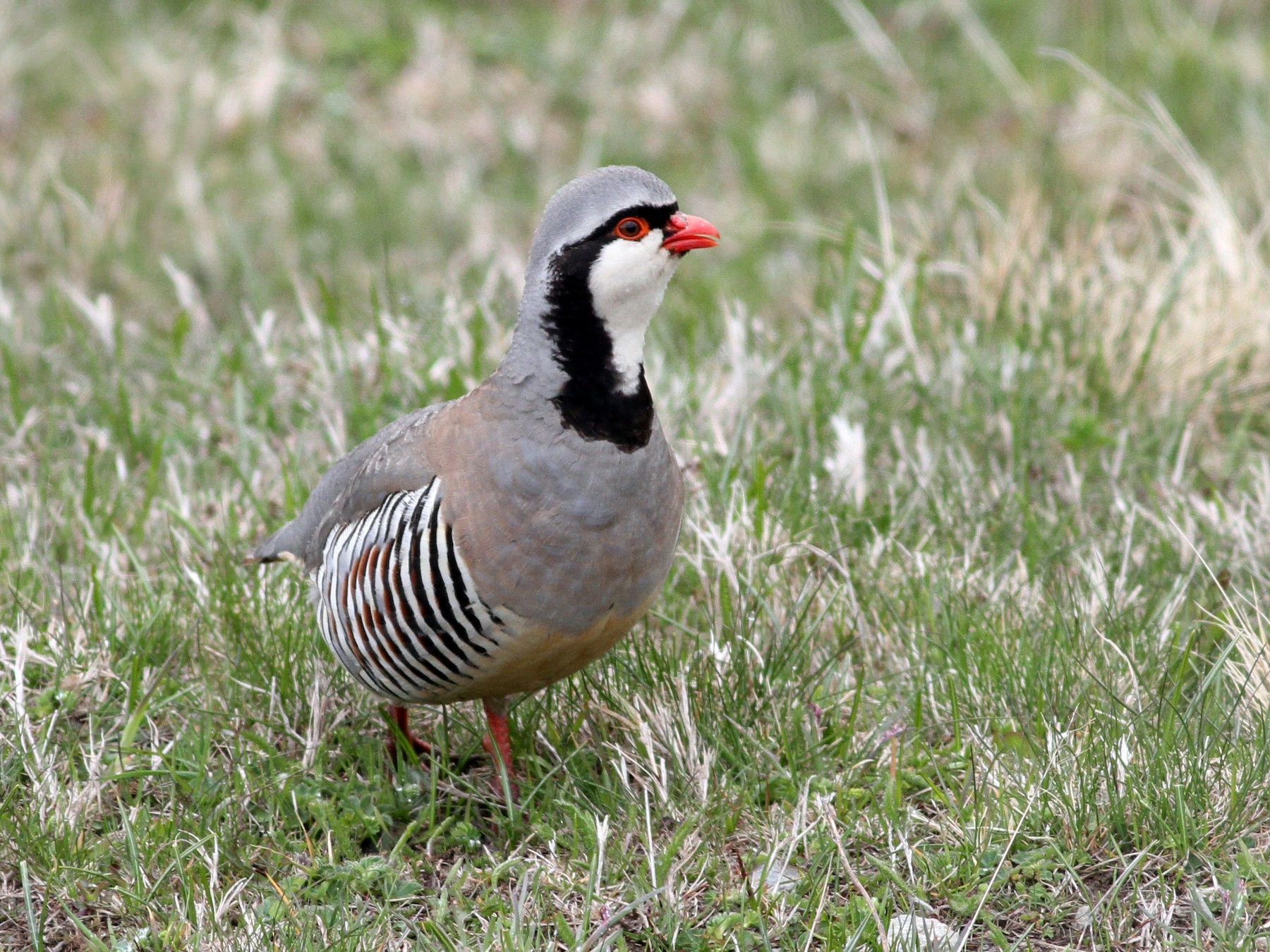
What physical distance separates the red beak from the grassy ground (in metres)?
1.08

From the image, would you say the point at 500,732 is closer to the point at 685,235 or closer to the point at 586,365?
the point at 586,365

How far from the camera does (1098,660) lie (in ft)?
12.9

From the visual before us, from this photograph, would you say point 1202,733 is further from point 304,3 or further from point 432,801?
point 304,3

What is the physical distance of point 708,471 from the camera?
16.2ft

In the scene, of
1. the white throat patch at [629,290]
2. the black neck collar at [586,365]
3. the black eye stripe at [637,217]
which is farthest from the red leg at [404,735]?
the black eye stripe at [637,217]

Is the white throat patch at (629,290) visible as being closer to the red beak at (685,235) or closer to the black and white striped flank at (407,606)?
the red beak at (685,235)

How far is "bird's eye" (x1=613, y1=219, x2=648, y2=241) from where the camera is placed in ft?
11.6

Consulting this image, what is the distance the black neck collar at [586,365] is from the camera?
3.57m

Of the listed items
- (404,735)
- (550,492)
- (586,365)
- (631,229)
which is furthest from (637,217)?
(404,735)

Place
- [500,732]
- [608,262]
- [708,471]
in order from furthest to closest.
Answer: [708,471]
[500,732]
[608,262]

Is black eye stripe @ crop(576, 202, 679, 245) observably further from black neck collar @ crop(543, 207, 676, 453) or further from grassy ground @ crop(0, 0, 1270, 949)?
grassy ground @ crop(0, 0, 1270, 949)

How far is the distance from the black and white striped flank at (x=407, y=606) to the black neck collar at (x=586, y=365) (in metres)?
0.38

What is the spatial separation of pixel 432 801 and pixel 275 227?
4.33 metres

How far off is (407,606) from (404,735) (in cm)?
58
